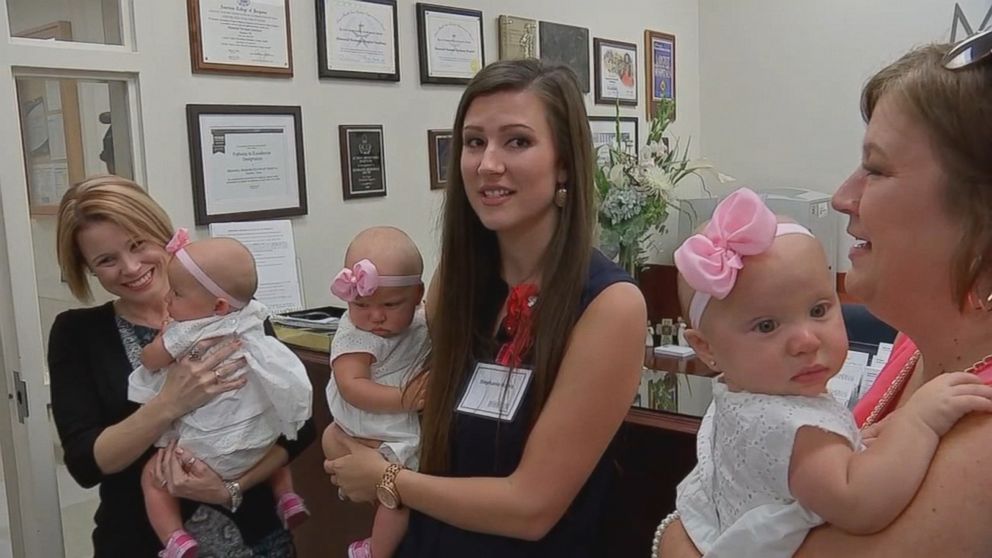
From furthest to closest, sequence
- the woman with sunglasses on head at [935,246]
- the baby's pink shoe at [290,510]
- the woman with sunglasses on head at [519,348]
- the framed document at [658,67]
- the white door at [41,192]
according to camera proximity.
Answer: the framed document at [658,67] → the white door at [41,192] → the baby's pink shoe at [290,510] → the woman with sunglasses on head at [519,348] → the woman with sunglasses on head at [935,246]

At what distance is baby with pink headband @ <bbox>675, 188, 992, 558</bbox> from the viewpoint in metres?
0.95

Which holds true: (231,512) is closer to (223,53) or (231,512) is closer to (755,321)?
(755,321)

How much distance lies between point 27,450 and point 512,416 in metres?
1.66

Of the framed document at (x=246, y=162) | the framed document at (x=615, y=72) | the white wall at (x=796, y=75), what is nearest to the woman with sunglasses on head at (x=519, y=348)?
the framed document at (x=246, y=162)

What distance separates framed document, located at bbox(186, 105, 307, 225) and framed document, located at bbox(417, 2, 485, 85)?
0.65 m

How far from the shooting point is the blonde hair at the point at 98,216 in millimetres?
1651

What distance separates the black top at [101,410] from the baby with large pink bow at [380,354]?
0.32 m

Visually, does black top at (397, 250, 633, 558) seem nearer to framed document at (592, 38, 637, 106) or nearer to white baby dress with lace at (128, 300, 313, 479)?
white baby dress with lace at (128, 300, 313, 479)

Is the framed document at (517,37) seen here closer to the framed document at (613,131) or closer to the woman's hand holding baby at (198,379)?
the framed document at (613,131)

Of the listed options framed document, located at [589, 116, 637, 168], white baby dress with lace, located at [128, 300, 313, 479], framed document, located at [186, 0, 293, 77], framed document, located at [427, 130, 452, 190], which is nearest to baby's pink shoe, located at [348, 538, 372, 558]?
white baby dress with lace, located at [128, 300, 313, 479]

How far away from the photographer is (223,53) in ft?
8.80

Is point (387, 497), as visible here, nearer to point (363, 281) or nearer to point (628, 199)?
point (363, 281)

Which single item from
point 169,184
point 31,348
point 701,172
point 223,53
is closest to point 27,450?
point 31,348

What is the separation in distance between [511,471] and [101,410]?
0.87 metres
